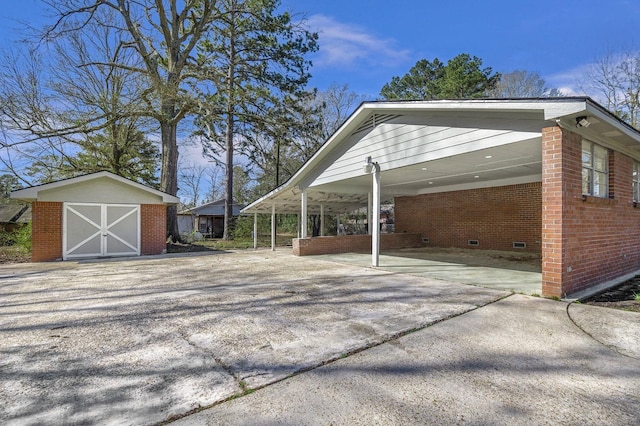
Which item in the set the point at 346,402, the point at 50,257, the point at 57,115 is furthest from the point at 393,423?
the point at 57,115

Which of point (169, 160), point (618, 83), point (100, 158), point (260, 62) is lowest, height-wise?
point (169, 160)

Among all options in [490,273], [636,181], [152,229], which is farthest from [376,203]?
[152,229]

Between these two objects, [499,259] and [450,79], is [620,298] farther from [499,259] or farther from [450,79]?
[450,79]

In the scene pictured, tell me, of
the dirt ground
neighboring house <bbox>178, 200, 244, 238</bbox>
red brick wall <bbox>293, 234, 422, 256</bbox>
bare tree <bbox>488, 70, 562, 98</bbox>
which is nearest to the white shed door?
red brick wall <bbox>293, 234, 422, 256</bbox>

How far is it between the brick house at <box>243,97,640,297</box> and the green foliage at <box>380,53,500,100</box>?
945cm

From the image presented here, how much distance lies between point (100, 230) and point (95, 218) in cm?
44

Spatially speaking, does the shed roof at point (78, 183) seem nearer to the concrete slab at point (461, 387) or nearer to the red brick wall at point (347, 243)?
the red brick wall at point (347, 243)

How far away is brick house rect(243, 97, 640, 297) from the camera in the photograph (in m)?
4.36

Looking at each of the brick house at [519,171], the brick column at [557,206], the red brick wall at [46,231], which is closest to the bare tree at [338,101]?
the brick house at [519,171]

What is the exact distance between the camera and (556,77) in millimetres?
19047

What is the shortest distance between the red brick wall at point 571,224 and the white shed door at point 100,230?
12129 mm

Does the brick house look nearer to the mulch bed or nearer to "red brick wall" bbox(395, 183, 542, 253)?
"red brick wall" bbox(395, 183, 542, 253)

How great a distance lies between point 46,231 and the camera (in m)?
9.87

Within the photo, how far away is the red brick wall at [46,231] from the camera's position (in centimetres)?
970
